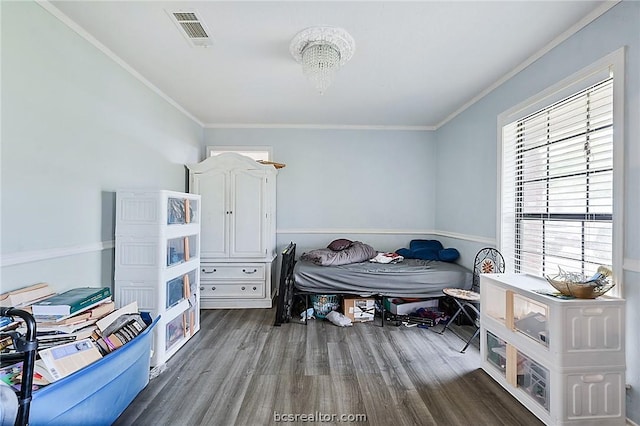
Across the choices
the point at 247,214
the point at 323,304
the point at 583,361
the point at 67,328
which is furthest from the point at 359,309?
the point at 67,328

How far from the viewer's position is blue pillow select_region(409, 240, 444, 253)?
4.02 m

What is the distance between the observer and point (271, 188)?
12.6 ft

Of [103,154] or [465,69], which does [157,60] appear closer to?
[103,154]

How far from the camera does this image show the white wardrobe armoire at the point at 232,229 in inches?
142

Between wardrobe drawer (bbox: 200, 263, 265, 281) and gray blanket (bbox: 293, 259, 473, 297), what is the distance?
655mm

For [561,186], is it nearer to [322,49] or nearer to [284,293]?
[322,49]

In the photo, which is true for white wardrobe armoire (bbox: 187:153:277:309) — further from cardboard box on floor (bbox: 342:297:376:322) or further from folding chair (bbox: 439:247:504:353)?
folding chair (bbox: 439:247:504:353)

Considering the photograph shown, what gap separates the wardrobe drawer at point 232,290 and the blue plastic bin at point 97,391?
1.71m

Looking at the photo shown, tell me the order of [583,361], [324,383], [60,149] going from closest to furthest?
[583,361] < [60,149] < [324,383]

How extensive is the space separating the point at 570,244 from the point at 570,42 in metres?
1.41

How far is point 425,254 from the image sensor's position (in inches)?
153

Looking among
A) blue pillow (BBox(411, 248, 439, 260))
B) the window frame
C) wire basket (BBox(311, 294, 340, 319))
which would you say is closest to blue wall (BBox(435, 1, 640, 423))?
the window frame

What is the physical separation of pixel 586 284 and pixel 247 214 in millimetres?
3180

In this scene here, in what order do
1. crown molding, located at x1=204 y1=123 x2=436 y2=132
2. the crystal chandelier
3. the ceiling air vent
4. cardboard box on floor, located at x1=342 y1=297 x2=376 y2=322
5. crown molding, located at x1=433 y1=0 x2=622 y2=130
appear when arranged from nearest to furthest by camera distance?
crown molding, located at x1=433 y1=0 x2=622 y2=130 < the ceiling air vent < the crystal chandelier < cardboard box on floor, located at x1=342 y1=297 x2=376 y2=322 < crown molding, located at x1=204 y1=123 x2=436 y2=132
